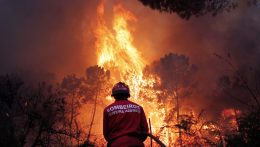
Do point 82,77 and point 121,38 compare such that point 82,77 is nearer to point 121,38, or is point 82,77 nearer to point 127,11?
point 121,38

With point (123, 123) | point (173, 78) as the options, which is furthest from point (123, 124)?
point (173, 78)

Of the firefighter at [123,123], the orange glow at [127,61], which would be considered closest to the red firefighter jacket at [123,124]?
the firefighter at [123,123]

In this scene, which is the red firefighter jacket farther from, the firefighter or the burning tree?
the burning tree

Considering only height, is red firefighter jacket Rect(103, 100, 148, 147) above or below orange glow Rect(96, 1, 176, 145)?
below

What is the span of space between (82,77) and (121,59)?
21.2 feet

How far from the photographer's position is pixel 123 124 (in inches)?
215

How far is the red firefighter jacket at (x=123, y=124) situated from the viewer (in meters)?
5.36

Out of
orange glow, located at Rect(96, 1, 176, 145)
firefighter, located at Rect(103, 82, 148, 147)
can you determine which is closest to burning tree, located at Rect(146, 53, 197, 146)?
orange glow, located at Rect(96, 1, 176, 145)

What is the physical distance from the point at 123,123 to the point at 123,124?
2cm

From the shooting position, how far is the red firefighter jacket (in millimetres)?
5359

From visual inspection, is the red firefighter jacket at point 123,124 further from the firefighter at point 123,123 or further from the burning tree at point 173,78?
the burning tree at point 173,78

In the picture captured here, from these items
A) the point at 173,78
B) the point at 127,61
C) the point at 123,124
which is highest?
the point at 127,61

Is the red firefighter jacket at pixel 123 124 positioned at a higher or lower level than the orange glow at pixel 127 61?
lower

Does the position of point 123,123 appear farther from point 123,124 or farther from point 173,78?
point 173,78
